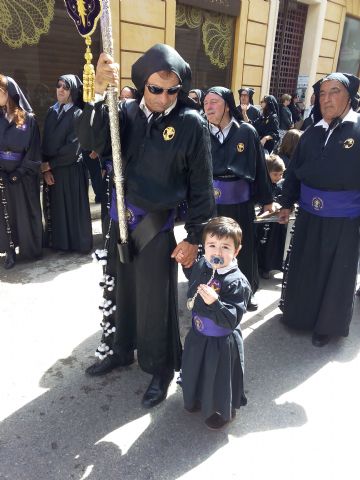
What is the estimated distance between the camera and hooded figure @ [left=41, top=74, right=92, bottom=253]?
4.38 metres

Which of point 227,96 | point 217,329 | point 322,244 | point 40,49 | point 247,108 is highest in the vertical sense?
point 40,49

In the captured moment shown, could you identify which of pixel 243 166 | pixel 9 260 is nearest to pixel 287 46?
pixel 243 166

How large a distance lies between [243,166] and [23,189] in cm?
248

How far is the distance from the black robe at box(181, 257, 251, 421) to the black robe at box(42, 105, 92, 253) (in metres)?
2.80

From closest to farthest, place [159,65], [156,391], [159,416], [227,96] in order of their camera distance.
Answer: [159,65]
[159,416]
[156,391]
[227,96]

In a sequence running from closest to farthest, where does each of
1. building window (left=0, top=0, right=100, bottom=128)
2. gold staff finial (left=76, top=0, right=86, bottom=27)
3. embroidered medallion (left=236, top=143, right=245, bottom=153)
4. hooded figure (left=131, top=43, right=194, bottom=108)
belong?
gold staff finial (left=76, top=0, right=86, bottom=27) → hooded figure (left=131, top=43, right=194, bottom=108) → embroidered medallion (left=236, top=143, right=245, bottom=153) → building window (left=0, top=0, right=100, bottom=128)

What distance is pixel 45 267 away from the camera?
4.41m

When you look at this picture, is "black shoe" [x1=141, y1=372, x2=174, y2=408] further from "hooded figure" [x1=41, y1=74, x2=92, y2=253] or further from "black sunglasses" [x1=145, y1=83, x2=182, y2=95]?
"hooded figure" [x1=41, y1=74, x2=92, y2=253]

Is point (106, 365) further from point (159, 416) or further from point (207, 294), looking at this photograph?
point (207, 294)

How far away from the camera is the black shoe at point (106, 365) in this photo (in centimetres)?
273

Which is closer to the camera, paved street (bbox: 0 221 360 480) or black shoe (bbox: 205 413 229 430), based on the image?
paved street (bbox: 0 221 360 480)

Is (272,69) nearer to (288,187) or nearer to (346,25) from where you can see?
(346,25)

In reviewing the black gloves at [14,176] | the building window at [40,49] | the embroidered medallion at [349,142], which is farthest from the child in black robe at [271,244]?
the building window at [40,49]

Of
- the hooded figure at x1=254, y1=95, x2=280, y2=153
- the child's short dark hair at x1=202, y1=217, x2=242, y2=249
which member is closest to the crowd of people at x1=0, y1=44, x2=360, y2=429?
the child's short dark hair at x1=202, y1=217, x2=242, y2=249
